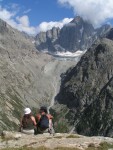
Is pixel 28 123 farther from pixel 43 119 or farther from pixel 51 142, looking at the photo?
pixel 51 142

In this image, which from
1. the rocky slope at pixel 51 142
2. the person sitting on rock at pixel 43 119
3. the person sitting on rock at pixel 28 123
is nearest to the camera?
the rocky slope at pixel 51 142

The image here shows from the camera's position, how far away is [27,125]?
36250mm

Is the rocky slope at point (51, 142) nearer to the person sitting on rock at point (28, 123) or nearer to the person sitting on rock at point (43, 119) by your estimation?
the person sitting on rock at point (28, 123)

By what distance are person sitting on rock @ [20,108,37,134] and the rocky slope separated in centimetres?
60

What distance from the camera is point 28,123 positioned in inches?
1407

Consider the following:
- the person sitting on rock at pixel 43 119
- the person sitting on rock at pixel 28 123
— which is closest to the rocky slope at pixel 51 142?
the person sitting on rock at pixel 28 123

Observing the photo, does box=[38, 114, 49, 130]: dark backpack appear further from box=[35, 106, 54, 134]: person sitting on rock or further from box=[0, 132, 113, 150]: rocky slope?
box=[0, 132, 113, 150]: rocky slope

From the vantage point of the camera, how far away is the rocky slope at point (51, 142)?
3241 cm

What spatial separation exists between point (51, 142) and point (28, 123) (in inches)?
117

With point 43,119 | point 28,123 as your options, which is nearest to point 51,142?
point 43,119

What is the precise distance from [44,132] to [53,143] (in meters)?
3.53

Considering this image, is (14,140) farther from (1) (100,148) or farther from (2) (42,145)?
(1) (100,148)

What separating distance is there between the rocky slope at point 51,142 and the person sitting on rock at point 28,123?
60cm

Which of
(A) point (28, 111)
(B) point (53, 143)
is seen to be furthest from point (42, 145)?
(A) point (28, 111)
